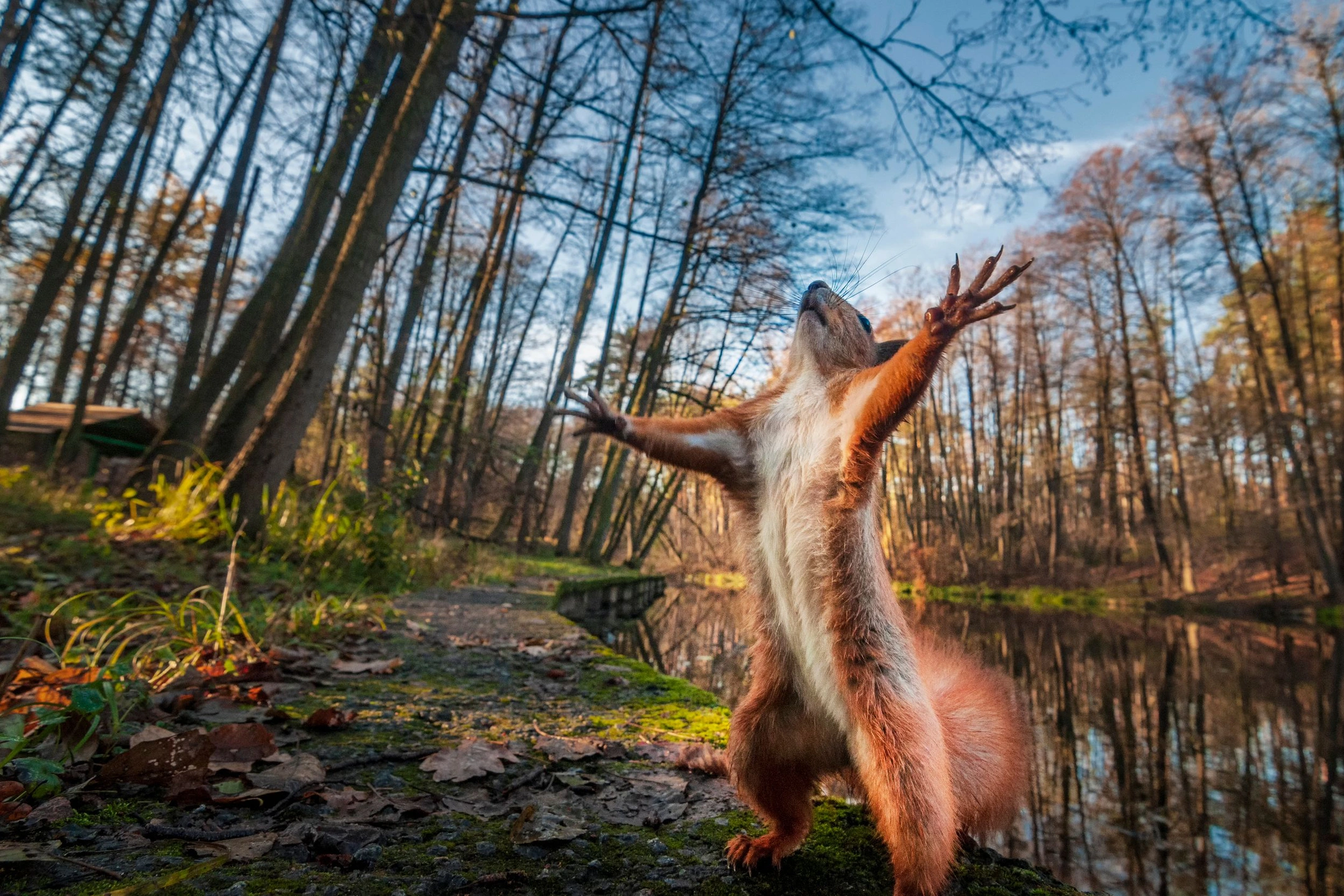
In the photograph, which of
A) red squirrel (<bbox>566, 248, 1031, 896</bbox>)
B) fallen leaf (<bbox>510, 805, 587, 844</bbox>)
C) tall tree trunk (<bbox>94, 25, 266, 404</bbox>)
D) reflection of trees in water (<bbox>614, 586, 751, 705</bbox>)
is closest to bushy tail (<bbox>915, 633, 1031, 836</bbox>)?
red squirrel (<bbox>566, 248, 1031, 896</bbox>)

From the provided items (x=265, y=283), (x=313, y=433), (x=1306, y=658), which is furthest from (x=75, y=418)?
(x=1306, y=658)

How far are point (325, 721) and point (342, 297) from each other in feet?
15.6

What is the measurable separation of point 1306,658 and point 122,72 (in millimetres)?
20715

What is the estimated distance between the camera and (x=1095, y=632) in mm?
13523

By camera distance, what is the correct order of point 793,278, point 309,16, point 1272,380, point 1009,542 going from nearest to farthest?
1. point 793,278
2. point 309,16
3. point 1272,380
4. point 1009,542

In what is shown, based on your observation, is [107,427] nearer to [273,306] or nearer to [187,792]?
[273,306]

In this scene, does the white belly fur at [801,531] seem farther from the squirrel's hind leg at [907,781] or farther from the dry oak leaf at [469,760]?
the dry oak leaf at [469,760]

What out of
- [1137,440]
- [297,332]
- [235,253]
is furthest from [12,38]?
[1137,440]

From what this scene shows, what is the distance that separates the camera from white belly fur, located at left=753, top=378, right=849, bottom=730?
1555mm

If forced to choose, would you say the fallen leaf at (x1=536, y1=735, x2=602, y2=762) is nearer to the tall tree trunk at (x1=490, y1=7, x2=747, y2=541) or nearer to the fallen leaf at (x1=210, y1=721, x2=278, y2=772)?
the fallen leaf at (x1=210, y1=721, x2=278, y2=772)

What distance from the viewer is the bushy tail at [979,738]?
5.26 feet

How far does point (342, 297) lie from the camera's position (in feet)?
19.7

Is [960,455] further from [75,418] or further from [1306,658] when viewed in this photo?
[75,418]

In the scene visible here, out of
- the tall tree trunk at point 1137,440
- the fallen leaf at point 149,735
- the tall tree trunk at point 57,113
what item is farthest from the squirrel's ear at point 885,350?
the tall tree trunk at point 1137,440
